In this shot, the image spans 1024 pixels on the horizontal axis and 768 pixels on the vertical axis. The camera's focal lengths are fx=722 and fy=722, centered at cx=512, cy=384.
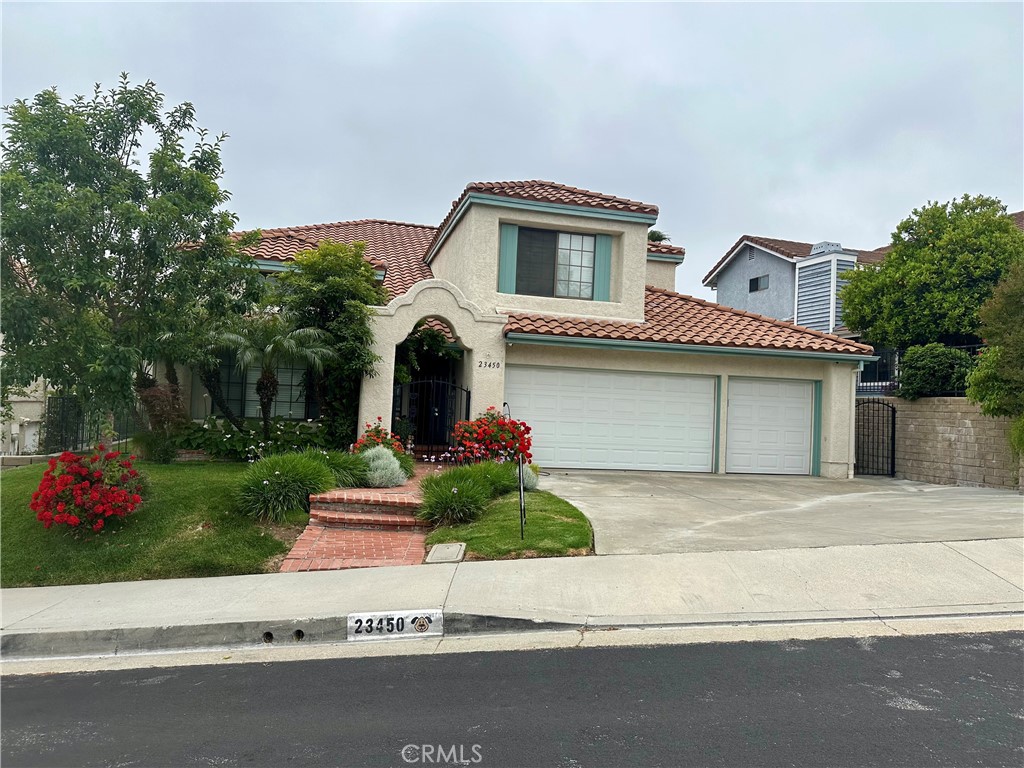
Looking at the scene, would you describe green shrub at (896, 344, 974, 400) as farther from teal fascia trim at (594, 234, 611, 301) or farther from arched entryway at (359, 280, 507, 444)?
arched entryway at (359, 280, 507, 444)

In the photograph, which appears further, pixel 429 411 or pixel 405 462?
pixel 429 411

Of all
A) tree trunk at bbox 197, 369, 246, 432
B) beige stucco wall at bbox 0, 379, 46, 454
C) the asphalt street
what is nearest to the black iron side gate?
the asphalt street

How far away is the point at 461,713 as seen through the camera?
469 centimetres

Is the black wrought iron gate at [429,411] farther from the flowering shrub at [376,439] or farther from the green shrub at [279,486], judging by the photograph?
the green shrub at [279,486]

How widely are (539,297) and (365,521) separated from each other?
25.5ft

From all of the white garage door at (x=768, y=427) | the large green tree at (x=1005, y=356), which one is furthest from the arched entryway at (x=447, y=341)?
the large green tree at (x=1005, y=356)

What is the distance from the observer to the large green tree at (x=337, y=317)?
13.1 m

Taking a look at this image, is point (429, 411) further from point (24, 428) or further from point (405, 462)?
point (24, 428)

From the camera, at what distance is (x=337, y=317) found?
13.5 m

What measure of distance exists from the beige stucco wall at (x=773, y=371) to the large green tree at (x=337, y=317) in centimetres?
435

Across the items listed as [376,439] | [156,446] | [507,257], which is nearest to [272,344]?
[376,439]

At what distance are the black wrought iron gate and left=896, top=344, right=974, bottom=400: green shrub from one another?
33.8ft

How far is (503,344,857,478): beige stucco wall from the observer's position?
15531 mm

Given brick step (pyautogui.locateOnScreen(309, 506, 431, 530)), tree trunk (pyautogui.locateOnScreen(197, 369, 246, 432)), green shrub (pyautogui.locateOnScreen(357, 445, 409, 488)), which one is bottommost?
brick step (pyautogui.locateOnScreen(309, 506, 431, 530))
